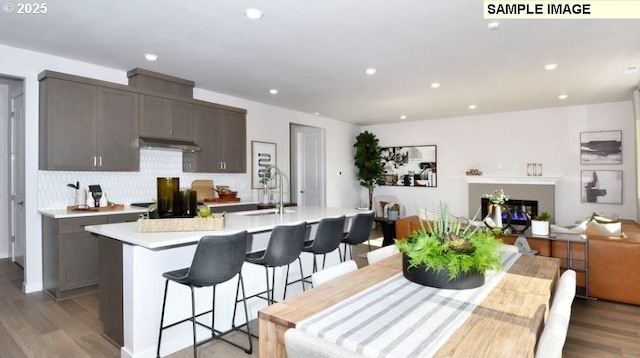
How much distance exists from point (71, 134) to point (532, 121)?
7866 mm

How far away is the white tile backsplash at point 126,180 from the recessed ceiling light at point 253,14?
282 cm

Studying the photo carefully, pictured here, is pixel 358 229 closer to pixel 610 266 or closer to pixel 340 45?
pixel 340 45

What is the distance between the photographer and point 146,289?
2.41 meters

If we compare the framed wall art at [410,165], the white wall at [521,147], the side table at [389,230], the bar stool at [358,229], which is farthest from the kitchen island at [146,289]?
the framed wall art at [410,165]

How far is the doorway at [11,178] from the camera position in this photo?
4887 mm

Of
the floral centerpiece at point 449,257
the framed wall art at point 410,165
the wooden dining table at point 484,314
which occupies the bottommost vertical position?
the wooden dining table at point 484,314

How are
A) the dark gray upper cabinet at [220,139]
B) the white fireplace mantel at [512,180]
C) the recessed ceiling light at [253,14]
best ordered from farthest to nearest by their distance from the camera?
the white fireplace mantel at [512,180], the dark gray upper cabinet at [220,139], the recessed ceiling light at [253,14]

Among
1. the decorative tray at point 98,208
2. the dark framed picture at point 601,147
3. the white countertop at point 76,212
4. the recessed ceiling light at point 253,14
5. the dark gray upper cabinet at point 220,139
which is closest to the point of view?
the recessed ceiling light at point 253,14

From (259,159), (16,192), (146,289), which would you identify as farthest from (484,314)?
(16,192)

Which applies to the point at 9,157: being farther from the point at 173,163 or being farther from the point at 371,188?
the point at 371,188

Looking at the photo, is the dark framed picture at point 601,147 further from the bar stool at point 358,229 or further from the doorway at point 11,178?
the doorway at point 11,178

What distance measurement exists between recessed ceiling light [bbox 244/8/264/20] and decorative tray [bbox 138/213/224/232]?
172cm

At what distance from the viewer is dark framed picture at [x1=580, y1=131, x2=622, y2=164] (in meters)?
6.48

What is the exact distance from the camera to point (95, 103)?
4152mm
